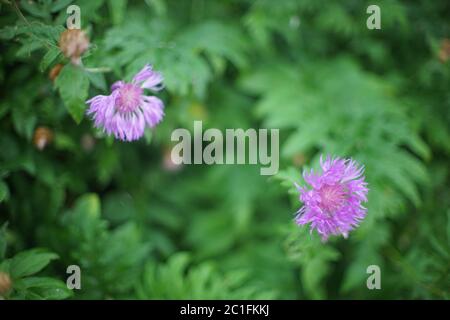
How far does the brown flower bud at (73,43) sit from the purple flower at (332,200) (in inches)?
29.0

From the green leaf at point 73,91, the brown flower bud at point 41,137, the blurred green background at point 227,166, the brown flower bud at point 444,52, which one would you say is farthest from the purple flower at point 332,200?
the brown flower bud at point 444,52

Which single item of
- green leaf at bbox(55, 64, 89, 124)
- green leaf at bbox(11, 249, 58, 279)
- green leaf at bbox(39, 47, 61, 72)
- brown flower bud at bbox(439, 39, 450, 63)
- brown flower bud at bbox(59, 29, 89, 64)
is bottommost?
green leaf at bbox(11, 249, 58, 279)

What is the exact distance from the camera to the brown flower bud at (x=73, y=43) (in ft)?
4.15

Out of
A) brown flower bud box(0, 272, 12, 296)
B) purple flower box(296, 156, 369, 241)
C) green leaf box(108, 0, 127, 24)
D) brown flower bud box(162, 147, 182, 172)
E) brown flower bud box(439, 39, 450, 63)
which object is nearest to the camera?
purple flower box(296, 156, 369, 241)

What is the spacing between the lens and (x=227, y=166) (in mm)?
2262

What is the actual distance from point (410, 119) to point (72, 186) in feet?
5.41

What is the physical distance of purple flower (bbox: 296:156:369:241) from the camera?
1193mm

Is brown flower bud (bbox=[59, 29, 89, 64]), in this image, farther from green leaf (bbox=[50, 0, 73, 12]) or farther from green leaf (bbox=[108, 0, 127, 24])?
Result: green leaf (bbox=[108, 0, 127, 24])

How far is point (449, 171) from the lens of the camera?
2.31 m

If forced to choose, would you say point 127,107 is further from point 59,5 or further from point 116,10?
point 116,10

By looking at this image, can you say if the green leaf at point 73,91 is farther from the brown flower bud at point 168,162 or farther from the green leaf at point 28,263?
the brown flower bud at point 168,162

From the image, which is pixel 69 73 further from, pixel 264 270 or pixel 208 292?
pixel 264 270

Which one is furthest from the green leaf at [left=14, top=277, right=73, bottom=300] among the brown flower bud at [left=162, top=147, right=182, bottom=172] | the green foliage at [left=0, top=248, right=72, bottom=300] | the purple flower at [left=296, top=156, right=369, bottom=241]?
the brown flower bud at [left=162, top=147, right=182, bottom=172]
